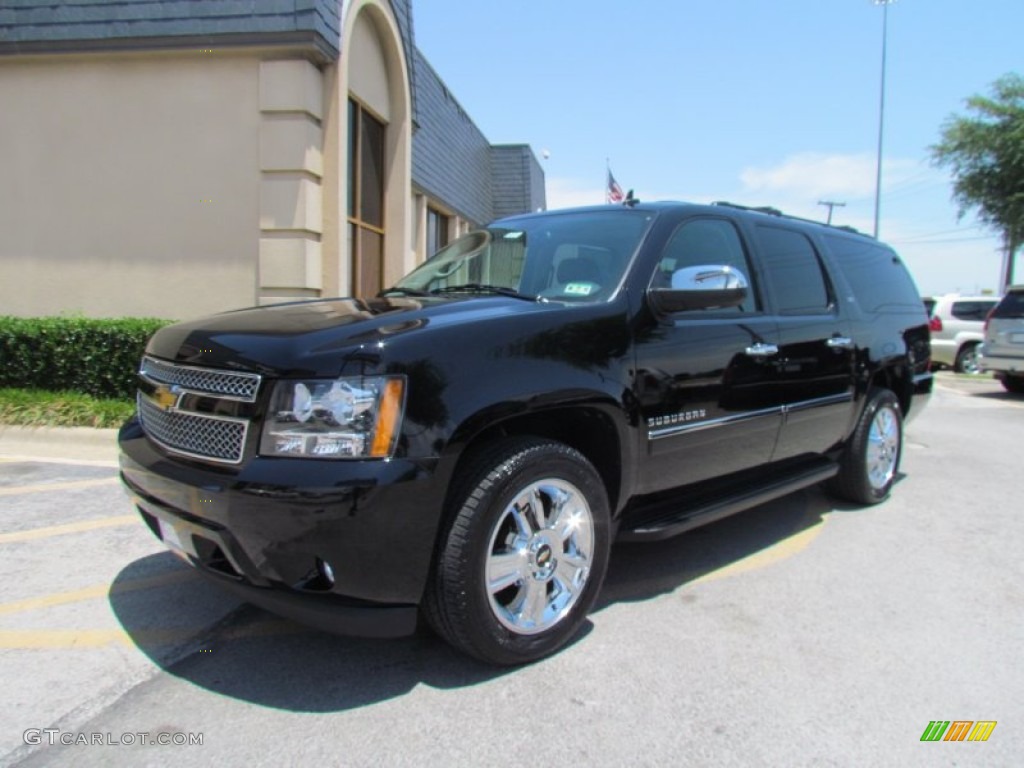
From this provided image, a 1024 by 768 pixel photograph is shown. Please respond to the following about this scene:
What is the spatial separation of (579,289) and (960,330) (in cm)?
1624

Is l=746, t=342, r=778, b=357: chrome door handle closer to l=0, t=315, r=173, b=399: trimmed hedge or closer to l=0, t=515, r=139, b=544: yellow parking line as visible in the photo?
l=0, t=515, r=139, b=544: yellow parking line

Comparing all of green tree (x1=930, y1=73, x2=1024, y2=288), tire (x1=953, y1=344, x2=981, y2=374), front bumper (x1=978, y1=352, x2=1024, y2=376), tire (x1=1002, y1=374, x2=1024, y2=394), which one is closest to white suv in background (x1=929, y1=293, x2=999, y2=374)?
tire (x1=953, y1=344, x2=981, y2=374)

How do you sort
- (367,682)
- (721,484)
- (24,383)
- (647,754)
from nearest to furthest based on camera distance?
(647,754) → (367,682) → (721,484) → (24,383)

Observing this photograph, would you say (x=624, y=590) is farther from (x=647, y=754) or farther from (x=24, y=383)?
(x=24, y=383)

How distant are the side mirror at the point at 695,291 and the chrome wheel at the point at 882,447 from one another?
235cm

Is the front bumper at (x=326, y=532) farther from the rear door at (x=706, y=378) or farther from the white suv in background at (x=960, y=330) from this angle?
the white suv in background at (x=960, y=330)

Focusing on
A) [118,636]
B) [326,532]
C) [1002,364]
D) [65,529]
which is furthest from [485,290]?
[1002,364]

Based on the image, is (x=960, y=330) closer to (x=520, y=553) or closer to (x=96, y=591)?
(x=520, y=553)

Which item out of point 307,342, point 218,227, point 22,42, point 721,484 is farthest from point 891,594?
point 22,42

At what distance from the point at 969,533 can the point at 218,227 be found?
770cm

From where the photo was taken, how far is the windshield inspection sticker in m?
3.31

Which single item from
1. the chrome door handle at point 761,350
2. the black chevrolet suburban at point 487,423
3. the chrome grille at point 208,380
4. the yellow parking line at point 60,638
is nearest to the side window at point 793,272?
the black chevrolet suburban at point 487,423

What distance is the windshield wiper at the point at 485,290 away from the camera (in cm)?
330

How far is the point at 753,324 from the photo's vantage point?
3.89m
